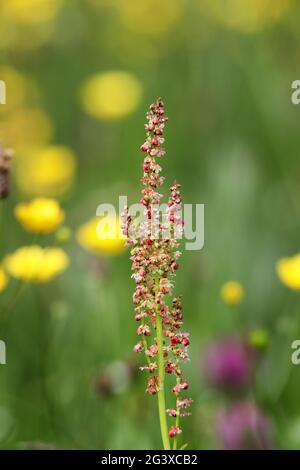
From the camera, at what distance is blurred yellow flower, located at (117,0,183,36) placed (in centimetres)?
388

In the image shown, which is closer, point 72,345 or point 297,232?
point 72,345

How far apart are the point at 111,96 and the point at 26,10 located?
0.71 metres

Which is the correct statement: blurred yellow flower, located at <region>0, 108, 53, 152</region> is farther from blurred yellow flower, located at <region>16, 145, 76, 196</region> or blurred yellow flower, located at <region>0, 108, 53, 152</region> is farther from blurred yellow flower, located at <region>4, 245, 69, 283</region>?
blurred yellow flower, located at <region>4, 245, 69, 283</region>

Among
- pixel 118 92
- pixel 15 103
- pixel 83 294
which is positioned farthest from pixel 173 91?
pixel 83 294

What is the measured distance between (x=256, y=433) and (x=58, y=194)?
142 cm

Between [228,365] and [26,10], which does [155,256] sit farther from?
[26,10]

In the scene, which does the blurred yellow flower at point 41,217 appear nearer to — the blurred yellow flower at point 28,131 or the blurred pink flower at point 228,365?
the blurred pink flower at point 228,365

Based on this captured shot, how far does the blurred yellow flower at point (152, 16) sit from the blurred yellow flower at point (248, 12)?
292 millimetres

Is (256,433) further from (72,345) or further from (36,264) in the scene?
(72,345)

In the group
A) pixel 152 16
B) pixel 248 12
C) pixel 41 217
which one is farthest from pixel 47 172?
pixel 41 217

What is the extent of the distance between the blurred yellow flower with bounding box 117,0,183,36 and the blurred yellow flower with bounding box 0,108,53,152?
0.82 meters

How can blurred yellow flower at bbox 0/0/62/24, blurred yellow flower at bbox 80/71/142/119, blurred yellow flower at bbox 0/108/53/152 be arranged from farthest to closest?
blurred yellow flower at bbox 0/0/62/24
blurred yellow flower at bbox 0/108/53/152
blurred yellow flower at bbox 80/71/142/119

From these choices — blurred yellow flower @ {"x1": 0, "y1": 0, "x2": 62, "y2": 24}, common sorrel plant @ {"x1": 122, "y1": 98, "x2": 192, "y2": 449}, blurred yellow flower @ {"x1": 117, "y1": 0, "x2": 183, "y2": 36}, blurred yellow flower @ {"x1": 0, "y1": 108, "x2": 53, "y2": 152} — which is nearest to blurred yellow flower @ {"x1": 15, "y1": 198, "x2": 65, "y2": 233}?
common sorrel plant @ {"x1": 122, "y1": 98, "x2": 192, "y2": 449}

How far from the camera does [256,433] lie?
160 cm
